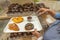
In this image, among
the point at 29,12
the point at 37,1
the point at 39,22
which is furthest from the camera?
the point at 37,1

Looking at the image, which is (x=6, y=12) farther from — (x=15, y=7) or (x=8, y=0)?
(x=8, y=0)

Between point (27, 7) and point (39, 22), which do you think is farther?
point (27, 7)

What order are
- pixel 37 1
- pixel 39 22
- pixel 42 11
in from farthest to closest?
pixel 37 1 → pixel 39 22 → pixel 42 11

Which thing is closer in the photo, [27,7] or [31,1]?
[27,7]

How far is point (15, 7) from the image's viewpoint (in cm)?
124

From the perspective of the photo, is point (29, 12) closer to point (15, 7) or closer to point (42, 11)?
point (15, 7)

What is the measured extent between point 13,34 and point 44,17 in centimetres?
26

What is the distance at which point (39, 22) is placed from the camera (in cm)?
100

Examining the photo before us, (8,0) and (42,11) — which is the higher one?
(42,11)

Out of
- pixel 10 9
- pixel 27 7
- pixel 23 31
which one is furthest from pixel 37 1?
pixel 23 31

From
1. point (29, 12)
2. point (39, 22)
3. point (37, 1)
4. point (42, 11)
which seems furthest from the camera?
point (37, 1)

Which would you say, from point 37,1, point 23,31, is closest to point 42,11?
point 23,31

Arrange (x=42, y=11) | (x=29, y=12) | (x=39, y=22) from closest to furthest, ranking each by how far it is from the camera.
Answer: (x=42, y=11) → (x=39, y=22) → (x=29, y=12)

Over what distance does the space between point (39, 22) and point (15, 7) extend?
0.32 meters
